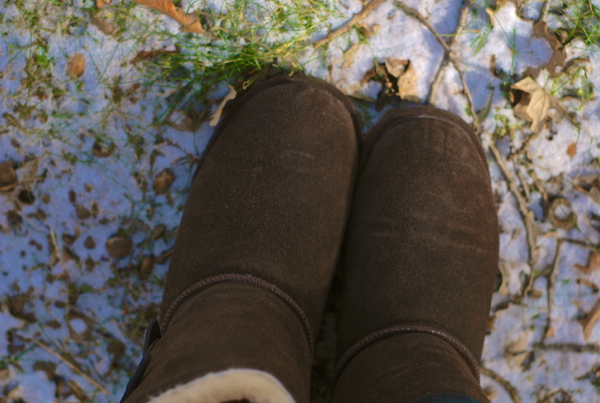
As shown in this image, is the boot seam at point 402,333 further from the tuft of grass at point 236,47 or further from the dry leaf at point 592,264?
the tuft of grass at point 236,47

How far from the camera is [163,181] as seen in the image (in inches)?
61.4

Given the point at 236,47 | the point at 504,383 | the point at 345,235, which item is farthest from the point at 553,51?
the point at 504,383

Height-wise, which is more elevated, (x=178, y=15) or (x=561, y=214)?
(x=178, y=15)

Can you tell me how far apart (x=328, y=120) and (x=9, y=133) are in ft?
3.81

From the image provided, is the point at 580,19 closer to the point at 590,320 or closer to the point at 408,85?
the point at 408,85

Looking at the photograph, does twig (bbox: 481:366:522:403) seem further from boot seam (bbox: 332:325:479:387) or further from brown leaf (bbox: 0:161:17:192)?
brown leaf (bbox: 0:161:17:192)

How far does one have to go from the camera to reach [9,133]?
5.13 feet

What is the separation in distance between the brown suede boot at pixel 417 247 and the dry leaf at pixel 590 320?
0.49 m

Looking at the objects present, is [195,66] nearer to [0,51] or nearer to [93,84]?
[93,84]

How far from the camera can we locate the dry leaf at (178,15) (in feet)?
4.85

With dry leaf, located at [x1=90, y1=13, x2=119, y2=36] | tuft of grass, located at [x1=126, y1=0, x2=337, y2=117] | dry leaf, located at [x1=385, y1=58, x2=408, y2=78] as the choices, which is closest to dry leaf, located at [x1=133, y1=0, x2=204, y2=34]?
tuft of grass, located at [x1=126, y1=0, x2=337, y2=117]

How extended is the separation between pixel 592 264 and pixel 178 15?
5.65 feet

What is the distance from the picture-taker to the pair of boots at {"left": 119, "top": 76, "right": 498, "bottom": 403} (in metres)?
1.12

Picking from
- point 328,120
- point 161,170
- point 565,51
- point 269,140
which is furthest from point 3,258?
point 565,51
